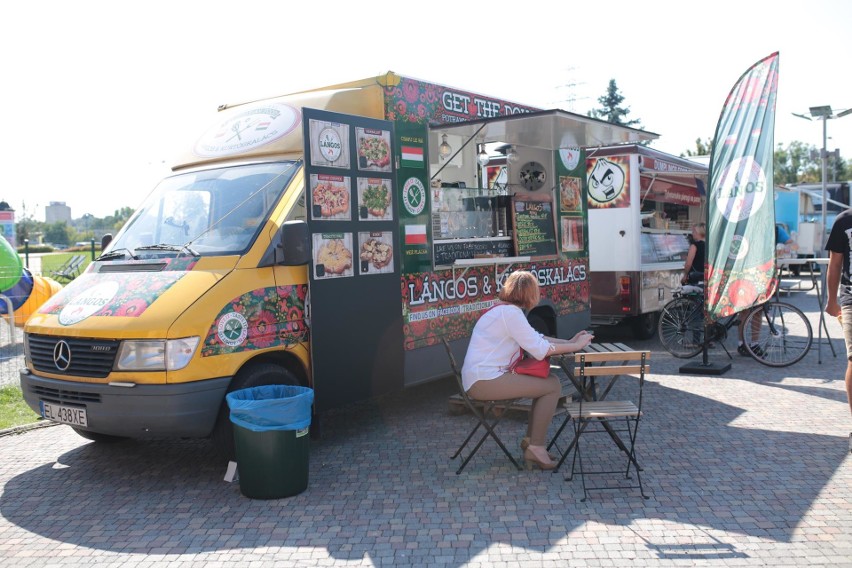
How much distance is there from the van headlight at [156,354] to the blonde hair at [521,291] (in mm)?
2229

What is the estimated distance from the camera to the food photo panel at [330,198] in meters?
5.81

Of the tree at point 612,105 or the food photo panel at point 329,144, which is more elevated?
the tree at point 612,105

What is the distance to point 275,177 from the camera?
603 centimetres

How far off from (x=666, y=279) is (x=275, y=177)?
7.70 m

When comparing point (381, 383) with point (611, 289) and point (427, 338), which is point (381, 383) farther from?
point (611, 289)

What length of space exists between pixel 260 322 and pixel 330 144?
1508 mm

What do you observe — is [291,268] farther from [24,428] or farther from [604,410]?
[24,428]

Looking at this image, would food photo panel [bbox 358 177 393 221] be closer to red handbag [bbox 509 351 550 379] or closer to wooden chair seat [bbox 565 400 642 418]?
red handbag [bbox 509 351 550 379]

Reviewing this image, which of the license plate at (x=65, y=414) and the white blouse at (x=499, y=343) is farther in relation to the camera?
the white blouse at (x=499, y=343)

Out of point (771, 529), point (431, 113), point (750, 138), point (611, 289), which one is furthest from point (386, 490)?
point (611, 289)

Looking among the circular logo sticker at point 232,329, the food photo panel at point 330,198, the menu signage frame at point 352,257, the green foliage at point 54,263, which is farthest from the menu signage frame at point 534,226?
the green foliage at point 54,263

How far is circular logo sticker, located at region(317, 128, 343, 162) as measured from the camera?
19.2ft

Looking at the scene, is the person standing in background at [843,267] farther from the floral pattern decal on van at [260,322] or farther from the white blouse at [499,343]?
the floral pattern decal on van at [260,322]

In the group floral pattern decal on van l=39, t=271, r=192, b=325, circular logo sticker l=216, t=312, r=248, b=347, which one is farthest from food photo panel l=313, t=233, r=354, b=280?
floral pattern decal on van l=39, t=271, r=192, b=325
